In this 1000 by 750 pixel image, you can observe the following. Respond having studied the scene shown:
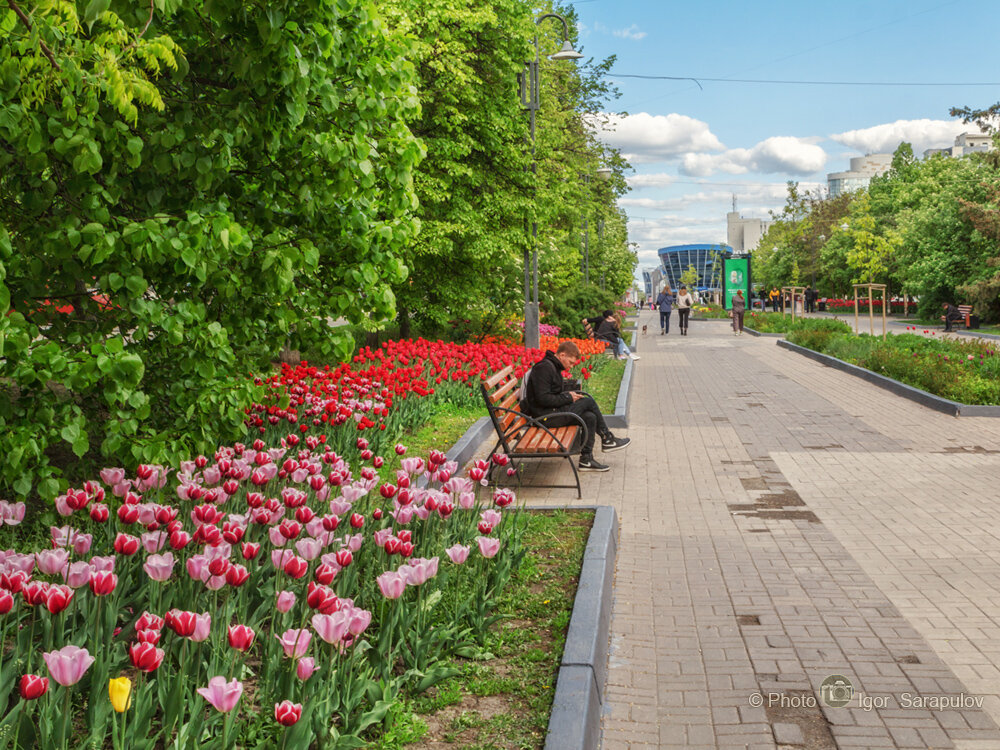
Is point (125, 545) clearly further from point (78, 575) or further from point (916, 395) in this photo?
point (916, 395)

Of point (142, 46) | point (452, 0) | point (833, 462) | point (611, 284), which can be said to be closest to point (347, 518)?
point (142, 46)

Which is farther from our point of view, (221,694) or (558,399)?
(558,399)

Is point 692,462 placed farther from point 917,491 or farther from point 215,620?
point 215,620

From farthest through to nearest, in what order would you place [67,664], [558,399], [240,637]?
[558,399] → [240,637] → [67,664]

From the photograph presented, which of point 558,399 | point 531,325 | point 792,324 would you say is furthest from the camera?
point 792,324

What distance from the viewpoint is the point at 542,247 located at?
22391 millimetres

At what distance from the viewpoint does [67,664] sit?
7.97 ft

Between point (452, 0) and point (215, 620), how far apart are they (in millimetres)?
15793

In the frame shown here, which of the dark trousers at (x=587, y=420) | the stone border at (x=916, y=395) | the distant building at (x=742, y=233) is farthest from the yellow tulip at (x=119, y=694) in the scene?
the distant building at (x=742, y=233)

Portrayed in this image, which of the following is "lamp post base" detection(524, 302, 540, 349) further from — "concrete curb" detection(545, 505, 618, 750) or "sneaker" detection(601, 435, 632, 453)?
"concrete curb" detection(545, 505, 618, 750)

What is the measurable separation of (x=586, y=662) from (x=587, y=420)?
18.5ft

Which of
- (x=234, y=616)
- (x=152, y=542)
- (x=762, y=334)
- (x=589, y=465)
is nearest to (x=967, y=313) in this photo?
(x=762, y=334)

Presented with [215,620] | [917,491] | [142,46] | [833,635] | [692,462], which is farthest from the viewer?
[692,462]

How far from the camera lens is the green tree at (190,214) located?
470 cm
